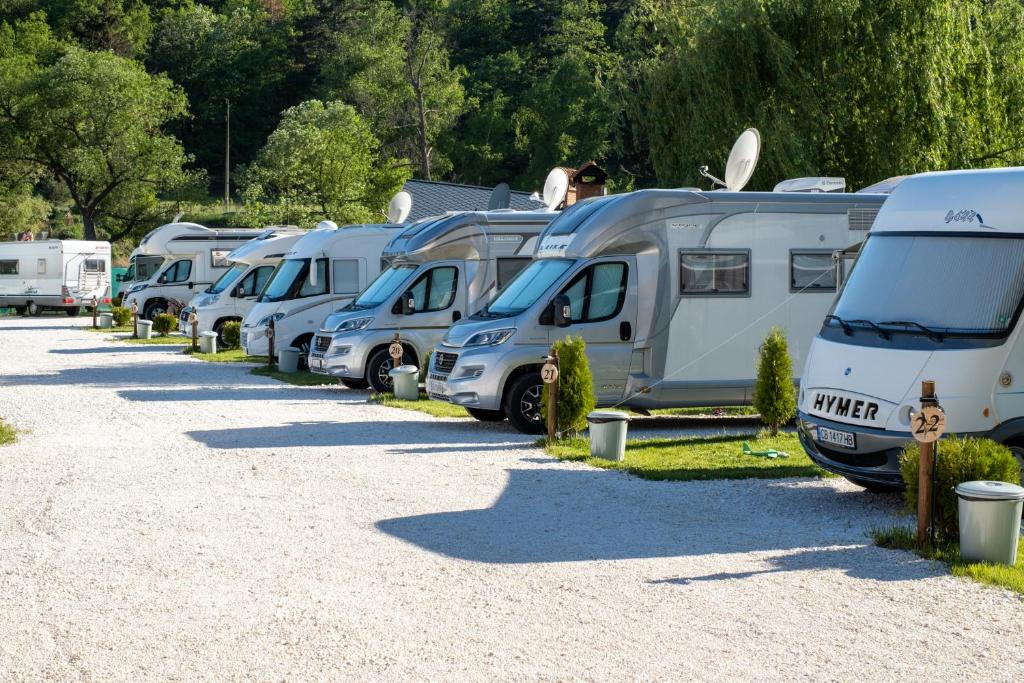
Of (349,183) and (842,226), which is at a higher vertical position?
(349,183)

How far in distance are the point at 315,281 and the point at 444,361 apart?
332 inches

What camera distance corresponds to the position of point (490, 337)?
14297 mm

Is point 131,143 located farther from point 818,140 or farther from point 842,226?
point 842,226

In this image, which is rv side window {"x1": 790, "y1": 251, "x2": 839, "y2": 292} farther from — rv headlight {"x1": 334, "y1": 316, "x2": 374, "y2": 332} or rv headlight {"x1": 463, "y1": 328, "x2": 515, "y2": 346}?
rv headlight {"x1": 334, "y1": 316, "x2": 374, "y2": 332}

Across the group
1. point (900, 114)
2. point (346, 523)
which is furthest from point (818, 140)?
point (346, 523)

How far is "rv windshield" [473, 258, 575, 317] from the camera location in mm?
14367

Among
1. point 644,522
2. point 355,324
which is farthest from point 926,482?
point 355,324

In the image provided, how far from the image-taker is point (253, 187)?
56219mm

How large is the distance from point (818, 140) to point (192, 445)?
56.2 ft

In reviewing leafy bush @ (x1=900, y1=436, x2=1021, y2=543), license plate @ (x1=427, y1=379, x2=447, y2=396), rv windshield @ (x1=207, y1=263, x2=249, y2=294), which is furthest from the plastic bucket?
leafy bush @ (x1=900, y1=436, x2=1021, y2=543)

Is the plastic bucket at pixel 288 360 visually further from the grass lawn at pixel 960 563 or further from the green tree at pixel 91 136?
the green tree at pixel 91 136

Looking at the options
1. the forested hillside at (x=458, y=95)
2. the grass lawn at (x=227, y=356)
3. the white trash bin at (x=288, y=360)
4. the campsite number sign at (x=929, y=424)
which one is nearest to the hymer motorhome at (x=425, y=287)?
the white trash bin at (x=288, y=360)

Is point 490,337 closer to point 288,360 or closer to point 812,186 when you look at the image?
point 812,186

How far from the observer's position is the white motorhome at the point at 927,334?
29.3 feet
